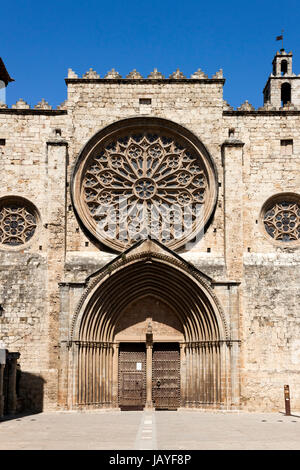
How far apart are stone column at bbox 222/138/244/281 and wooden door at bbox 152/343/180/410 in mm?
2921

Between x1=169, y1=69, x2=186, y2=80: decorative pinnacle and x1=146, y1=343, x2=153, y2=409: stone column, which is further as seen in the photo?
x1=169, y1=69, x2=186, y2=80: decorative pinnacle

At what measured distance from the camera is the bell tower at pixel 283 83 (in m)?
22.8

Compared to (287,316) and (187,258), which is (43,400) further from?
(287,316)

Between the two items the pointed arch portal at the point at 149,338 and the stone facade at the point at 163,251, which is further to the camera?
the stone facade at the point at 163,251

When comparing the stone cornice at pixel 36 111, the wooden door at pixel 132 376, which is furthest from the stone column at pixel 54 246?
the wooden door at pixel 132 376

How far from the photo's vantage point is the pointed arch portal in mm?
19531

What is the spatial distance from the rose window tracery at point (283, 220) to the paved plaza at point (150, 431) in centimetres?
551

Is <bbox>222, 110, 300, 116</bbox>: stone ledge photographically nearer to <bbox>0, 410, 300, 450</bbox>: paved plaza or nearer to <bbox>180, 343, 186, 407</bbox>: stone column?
<bbox>180, 343, 186, 407</bbox>: stone column

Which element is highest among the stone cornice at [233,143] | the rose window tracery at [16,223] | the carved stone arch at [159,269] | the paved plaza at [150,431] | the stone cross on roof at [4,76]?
the stone cross on roof at [4,76]

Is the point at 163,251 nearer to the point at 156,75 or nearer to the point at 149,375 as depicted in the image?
the point at 149,375

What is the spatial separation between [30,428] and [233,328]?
7.39 metres

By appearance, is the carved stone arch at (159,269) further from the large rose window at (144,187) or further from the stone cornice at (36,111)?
the stone cornice at (36,111)

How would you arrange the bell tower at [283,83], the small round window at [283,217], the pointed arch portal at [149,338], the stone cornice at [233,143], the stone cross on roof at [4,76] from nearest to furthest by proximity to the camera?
the pointed arch portal at [149,338] → the stone cornice at [233,143] → the small round window at [283,217] → the bell tower at [283,83] → the stone cross on roof at [4,76]

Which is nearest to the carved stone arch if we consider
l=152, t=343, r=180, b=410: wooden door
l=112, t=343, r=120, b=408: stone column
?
l=112, t=343, r=120, b=408: stone column
